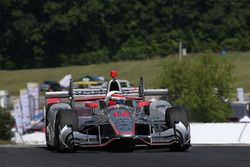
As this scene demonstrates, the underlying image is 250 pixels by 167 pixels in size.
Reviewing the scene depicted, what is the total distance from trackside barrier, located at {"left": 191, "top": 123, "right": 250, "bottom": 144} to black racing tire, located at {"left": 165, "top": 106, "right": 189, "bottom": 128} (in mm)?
5279

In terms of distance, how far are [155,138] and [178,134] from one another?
459 millimetres

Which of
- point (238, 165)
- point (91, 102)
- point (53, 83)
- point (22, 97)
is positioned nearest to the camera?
point (238, 165)

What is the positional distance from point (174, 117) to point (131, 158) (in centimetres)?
266

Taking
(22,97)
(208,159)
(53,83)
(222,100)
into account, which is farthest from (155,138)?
(53,83)

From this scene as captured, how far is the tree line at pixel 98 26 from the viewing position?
97.3m

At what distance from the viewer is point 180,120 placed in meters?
17.8

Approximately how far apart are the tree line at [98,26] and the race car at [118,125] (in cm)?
7672

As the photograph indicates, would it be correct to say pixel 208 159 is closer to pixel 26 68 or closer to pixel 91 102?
pixel 91 102

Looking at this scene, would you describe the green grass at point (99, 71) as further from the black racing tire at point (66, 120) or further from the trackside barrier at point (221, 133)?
the black racing tire at point (66, 120)

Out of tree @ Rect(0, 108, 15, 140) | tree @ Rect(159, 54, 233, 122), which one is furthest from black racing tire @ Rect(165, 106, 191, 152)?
tree @ Rect(159, 54, 233, 122)

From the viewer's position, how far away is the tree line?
97312 millimetres

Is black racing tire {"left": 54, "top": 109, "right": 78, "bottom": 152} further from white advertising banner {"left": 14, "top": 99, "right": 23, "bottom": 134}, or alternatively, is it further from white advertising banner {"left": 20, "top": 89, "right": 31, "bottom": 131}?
white advertising banner {"left": 20, "top": 89, "right": 31, "bottom": 131}

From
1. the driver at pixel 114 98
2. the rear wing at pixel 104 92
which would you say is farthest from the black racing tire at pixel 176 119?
the rear wing at pixel 104 92

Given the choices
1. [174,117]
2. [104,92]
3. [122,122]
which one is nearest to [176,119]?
[174,117]
